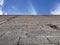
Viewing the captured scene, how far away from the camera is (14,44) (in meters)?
0.99

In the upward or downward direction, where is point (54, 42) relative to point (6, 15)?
downward

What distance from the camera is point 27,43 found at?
1019mm

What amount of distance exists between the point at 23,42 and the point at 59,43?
237 millimetres

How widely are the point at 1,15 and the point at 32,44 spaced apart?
95.7 inches

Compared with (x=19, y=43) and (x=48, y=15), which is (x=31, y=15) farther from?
(x=19, y=43)

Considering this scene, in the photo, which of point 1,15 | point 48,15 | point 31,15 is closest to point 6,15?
point 1,15

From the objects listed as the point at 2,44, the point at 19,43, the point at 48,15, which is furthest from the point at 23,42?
the point at 48,15

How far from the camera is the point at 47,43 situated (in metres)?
1.02

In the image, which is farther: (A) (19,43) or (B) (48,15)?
(B) (48,15)

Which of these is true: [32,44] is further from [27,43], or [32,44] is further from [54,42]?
[54,42]

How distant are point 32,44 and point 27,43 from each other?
1.5 inches

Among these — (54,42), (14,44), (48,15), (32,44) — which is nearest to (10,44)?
(14,44)

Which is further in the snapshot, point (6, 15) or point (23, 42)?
point (6, 15)

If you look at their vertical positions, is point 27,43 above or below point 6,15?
below
